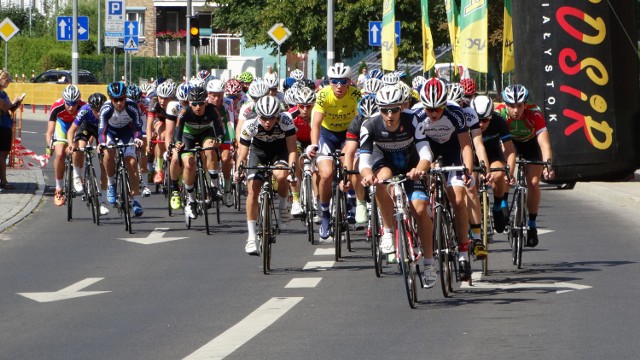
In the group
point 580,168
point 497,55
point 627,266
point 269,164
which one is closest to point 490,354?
point 627,266

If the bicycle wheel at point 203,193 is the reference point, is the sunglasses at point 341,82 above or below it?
above

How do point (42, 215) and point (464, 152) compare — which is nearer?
point (464, 152)

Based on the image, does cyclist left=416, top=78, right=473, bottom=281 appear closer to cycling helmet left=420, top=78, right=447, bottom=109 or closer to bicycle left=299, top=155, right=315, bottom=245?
cycling helmet left=420, top=78, right=447, bottom=109

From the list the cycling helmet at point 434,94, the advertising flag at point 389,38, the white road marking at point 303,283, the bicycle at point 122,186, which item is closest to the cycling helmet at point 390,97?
the cycling helmet at point 434,94

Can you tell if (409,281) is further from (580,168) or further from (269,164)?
(580,168)

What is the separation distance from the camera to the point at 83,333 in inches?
416

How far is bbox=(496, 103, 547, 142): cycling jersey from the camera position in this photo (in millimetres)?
15539

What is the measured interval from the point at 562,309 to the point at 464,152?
1751mm

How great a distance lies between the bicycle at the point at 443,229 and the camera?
12.1 metres

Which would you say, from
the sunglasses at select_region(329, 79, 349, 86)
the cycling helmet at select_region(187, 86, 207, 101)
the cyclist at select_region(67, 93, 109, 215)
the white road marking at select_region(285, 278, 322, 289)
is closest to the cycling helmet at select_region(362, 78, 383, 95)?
the sunglasses at select_region(329, 79, 349, 86)

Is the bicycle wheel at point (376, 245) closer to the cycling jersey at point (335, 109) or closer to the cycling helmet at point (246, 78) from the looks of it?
the cycling jersey at point (335, 109)

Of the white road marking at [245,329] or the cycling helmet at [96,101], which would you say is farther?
the cycling helmet at [96,101]

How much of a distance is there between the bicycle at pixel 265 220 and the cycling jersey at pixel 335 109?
2613 mm

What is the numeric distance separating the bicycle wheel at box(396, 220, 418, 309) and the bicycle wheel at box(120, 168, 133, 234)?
7.22 meters
